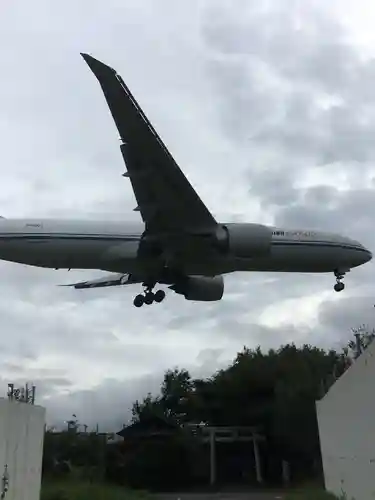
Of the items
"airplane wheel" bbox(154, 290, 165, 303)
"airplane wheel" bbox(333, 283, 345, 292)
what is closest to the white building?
"airplane wheel" bbox(333, 283, 345, 292)

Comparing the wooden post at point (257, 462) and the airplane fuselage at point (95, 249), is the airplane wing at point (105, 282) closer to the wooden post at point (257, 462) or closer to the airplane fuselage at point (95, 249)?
the airplane fuselage at point (95, 249)

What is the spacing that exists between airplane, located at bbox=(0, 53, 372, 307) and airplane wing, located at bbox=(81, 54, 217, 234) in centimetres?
3

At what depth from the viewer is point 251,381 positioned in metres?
55.3

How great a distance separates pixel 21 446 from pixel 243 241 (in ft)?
31.5

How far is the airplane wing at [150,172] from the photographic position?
18094 mm

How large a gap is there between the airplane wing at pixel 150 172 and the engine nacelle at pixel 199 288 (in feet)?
14.3

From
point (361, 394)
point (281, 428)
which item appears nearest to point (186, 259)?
point (361, 394)

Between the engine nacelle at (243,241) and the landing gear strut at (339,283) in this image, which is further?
the landing gear strut at (339,283)

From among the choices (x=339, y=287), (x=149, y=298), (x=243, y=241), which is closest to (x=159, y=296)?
(x=149, y=298)

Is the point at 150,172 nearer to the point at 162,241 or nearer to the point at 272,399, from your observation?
the point at 162,241

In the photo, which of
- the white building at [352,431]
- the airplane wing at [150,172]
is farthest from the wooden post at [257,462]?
the airplane wing at [150,172]

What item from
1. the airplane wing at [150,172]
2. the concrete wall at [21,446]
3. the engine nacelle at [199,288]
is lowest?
the concrete wall at [21,446]

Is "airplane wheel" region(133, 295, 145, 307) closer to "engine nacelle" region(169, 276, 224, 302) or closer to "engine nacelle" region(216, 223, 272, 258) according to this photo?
"engine nacelle" region(169, 276, 224, 302)

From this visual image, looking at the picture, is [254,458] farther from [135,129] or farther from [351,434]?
[135,129]
